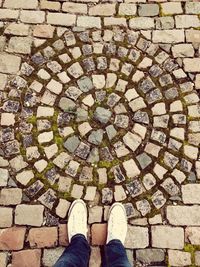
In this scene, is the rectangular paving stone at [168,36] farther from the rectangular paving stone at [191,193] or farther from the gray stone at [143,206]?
the gray stone at [143,206]

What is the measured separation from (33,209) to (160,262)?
4.41 ft

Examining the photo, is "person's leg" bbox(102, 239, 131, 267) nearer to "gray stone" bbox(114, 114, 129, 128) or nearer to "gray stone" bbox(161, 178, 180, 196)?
"gray stone" bbox(161, 178, 180, 196)

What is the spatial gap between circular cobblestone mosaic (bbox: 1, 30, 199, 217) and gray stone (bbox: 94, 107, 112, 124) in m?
0.01

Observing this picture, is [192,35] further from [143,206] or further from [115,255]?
[115,255]

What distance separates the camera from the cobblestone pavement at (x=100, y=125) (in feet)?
14.9

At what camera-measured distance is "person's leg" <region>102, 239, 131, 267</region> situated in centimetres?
412

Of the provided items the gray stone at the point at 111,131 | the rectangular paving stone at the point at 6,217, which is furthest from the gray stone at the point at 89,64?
the rectangular paving stone at the point at 6,217

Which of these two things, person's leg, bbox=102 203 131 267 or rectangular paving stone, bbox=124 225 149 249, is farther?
rectangular paving stone, bbox=124 225 149 249

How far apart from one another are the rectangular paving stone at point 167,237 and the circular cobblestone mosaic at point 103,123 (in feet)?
0.70

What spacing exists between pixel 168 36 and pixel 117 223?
7.25 feet

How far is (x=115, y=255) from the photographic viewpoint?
13.8 ft

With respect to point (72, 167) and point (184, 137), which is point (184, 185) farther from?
point (72, 167)

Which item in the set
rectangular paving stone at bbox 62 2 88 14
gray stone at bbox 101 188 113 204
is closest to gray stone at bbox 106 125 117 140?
gray stone at bbox 101 188 113 204

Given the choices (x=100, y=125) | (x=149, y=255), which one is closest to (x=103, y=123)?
(x=100, y=125)
